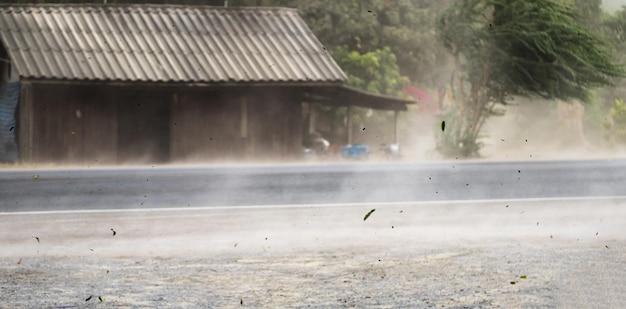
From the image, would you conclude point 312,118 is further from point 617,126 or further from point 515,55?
point 617,126

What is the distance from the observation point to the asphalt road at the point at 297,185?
1873 cm

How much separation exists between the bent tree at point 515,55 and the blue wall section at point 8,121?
12.3 m

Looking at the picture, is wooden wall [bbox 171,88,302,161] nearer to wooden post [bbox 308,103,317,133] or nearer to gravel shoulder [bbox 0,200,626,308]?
wooden post [bbox 308,103,317,133]

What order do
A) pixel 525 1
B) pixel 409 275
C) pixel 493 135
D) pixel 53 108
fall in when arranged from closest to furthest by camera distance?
pixel 409 275 < pixel 53 108 < pixel 525 1 < pixel 493 135

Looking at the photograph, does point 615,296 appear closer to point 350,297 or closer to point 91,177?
point 350,297

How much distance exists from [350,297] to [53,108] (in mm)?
25132

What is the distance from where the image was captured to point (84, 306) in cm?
810

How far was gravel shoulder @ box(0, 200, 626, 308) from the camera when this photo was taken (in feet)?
27.7

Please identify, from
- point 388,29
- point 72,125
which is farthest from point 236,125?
point 388,29

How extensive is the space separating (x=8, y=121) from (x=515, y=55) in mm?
14770

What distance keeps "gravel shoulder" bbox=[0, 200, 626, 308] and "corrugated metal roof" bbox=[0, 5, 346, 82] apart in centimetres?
1673

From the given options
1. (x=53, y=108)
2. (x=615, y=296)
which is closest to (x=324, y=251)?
(x=615, y=296)

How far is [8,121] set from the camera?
33562 millimetres

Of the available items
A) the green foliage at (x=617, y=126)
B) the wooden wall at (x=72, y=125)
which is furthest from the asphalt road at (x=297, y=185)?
the green foliage at (x=617, y=126)
